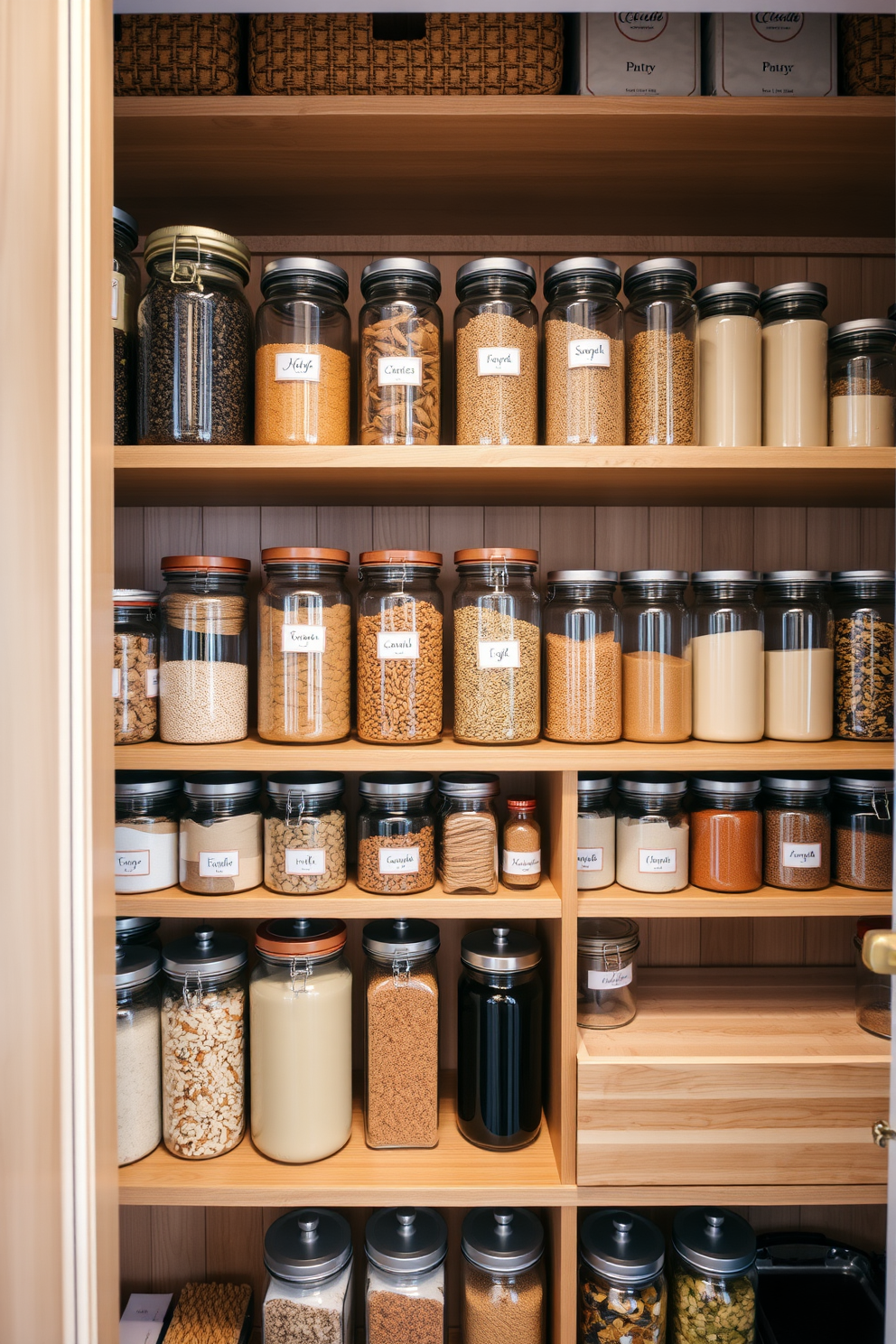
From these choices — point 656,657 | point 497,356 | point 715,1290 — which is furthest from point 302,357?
point 715,1290

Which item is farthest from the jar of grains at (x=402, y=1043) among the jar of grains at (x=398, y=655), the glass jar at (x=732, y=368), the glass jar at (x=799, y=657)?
the glass jar at (x=732, y=368)

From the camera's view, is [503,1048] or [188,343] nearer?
[188,343]

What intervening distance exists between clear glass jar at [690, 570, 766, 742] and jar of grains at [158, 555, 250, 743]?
63 cm

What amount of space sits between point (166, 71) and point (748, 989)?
1.56m

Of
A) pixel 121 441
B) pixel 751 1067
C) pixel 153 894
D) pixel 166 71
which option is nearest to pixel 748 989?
pixel 751 1067

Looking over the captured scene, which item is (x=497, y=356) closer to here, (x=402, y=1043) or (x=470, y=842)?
(x=470, y=842)

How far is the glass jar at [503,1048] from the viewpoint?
1.10 m

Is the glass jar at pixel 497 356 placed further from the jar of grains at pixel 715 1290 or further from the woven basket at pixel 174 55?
the jar of grains at pixel 715 1290

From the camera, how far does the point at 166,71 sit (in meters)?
1.03

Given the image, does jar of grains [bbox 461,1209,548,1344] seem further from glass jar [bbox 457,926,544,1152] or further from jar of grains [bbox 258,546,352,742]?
jar of grains [bbox 258,546,352,742]

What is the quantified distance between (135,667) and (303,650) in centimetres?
23

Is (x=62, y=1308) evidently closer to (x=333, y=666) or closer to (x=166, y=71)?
(x=333, y=666)

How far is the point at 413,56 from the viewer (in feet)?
3.36

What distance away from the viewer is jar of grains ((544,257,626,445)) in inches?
39.9
